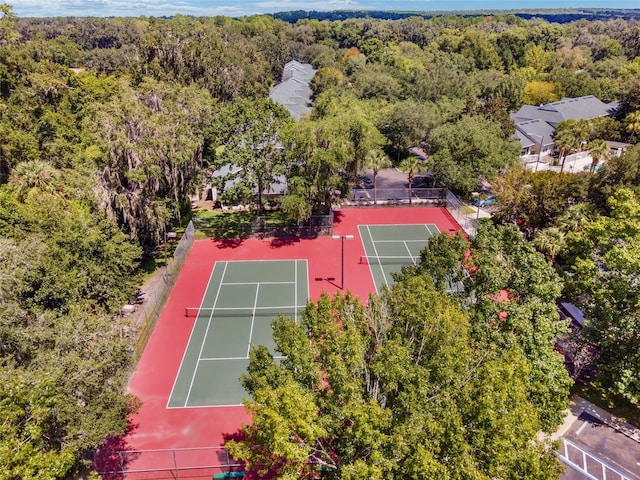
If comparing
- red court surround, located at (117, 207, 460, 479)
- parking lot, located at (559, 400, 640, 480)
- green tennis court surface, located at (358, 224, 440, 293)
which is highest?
parking lot, located at (559, 400, 640, 480)

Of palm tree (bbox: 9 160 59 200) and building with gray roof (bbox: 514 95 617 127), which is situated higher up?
palm tree (bbox: 9 160 59 200)

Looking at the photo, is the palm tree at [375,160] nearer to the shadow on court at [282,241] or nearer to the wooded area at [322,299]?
the wooded area at [322,299]

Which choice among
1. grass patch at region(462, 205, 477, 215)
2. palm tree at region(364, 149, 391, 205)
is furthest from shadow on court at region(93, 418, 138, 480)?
grass patch at region(462, 205, 477, 215)

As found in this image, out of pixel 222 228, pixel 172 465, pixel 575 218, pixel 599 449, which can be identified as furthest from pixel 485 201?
pixel 172 465

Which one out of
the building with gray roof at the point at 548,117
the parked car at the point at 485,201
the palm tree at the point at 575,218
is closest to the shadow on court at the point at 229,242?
the parked car at the point at 485,201

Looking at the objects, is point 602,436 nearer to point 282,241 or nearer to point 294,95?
point 282,241

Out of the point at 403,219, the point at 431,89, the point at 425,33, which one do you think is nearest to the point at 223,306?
the point at 403,219

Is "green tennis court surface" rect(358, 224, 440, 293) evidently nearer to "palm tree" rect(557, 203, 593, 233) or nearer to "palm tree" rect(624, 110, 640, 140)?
"palm tree" rect(557, 203, 593, 233)
